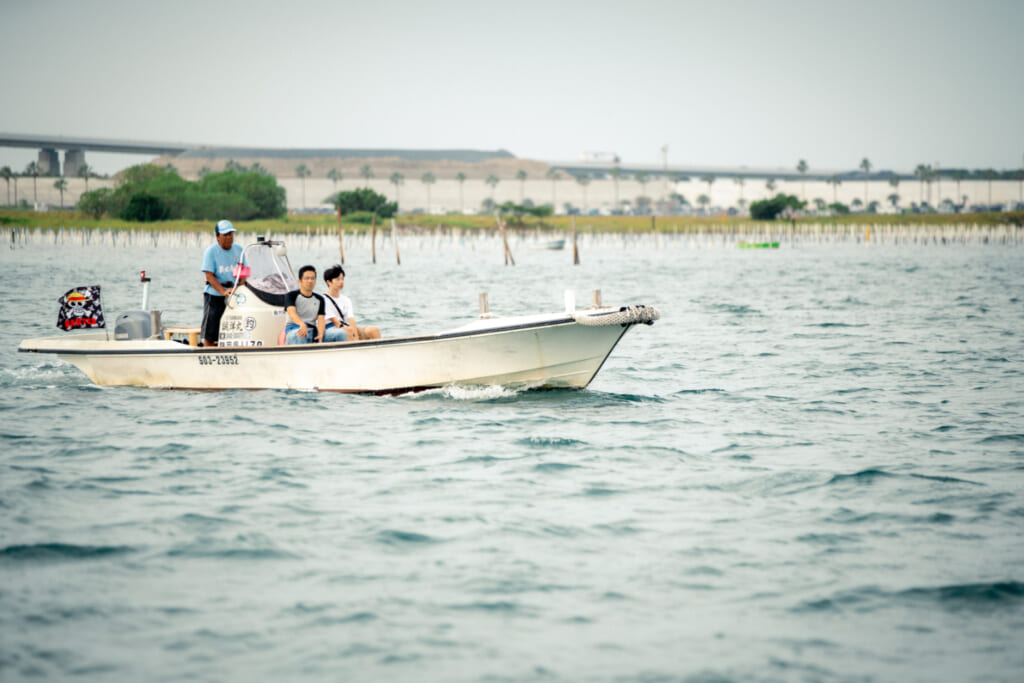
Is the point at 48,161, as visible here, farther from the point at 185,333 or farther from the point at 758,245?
the point at 185,333

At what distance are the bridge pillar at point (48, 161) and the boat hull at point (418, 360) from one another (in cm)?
17354

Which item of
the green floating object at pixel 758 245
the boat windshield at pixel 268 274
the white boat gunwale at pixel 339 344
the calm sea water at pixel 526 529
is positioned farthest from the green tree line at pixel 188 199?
the boat windshield at pixel 268 274

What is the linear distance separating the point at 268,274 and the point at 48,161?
177741mm

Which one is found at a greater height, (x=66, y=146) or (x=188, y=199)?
(x=66, y=146)

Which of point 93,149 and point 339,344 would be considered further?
point 93,149

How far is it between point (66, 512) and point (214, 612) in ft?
9.79

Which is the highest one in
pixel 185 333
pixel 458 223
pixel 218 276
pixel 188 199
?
pixel 188 199

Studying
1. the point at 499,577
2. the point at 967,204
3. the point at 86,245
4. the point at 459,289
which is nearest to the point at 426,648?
the point at 499,577

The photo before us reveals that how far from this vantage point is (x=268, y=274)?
44.7 ft

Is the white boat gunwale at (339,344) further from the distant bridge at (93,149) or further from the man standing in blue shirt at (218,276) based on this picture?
the distant bridge at (93,149)

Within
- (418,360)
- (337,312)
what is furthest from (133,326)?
(418,360)

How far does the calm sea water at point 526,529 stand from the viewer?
6.09 m

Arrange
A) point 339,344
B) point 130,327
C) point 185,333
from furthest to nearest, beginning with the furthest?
1. point 185,333
2. point 130,327
3. point 339,344

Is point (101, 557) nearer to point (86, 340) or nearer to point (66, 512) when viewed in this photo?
point (66, 512)
